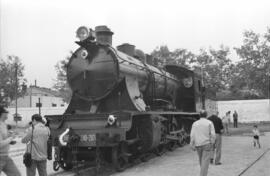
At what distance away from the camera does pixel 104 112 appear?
11195 mm

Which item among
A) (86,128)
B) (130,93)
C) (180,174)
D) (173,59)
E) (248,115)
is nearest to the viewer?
(180,174)

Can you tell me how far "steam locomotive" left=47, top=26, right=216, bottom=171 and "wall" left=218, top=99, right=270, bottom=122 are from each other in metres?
26.8


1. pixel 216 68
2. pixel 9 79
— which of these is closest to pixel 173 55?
pixel 216 68

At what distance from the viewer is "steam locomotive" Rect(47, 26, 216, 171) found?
32.1 ft

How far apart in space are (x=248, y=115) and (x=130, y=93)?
29.7 m

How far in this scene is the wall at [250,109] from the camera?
37781mm

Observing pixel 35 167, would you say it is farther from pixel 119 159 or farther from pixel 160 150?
pixel 160 150

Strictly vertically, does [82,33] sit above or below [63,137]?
above

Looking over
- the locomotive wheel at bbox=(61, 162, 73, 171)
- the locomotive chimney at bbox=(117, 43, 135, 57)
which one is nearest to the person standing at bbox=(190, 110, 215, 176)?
the locomotive wheel at bbox=(61, 162, 73, 171)

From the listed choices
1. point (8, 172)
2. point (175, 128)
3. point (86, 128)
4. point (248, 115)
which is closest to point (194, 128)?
point (86, 128)

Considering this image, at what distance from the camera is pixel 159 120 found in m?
11.6

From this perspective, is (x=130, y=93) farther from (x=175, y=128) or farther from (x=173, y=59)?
(x=173, y=59)

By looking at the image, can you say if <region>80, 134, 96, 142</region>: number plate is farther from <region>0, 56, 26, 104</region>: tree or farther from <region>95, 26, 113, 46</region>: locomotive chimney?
<region>0, 56, 26, 104</region>: tree

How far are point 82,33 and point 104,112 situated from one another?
8.03 feet
